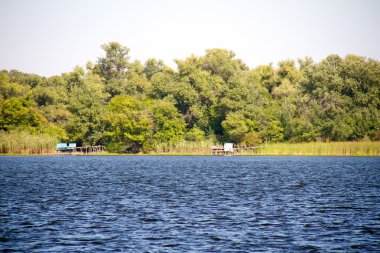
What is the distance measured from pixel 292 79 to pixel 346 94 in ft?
95.8

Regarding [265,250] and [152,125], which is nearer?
[265,250]

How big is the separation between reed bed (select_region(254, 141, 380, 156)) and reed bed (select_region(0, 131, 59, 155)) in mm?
42033

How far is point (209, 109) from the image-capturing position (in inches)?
4555

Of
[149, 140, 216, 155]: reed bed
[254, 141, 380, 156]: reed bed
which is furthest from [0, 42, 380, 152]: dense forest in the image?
[254, 141, 380, 156]: reed bed

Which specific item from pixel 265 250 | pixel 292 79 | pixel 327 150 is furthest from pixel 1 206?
pixel 292 79

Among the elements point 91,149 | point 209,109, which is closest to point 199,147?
point 209,109

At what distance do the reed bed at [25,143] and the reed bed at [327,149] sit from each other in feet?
138

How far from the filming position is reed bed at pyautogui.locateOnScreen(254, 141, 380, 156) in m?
86.2

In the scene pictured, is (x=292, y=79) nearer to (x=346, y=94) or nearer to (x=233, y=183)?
(x=346, y=94)

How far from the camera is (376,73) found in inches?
4075

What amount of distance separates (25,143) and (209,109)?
3818 cm

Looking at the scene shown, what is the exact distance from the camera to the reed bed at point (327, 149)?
86.2 m

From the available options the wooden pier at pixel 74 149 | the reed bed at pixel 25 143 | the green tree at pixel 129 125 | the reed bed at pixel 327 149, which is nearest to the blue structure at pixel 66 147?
the wooden pier at pixel 74 149

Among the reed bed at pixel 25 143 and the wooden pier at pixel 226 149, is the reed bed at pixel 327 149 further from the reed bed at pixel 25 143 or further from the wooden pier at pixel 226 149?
the reed bed at pixel 25 143
